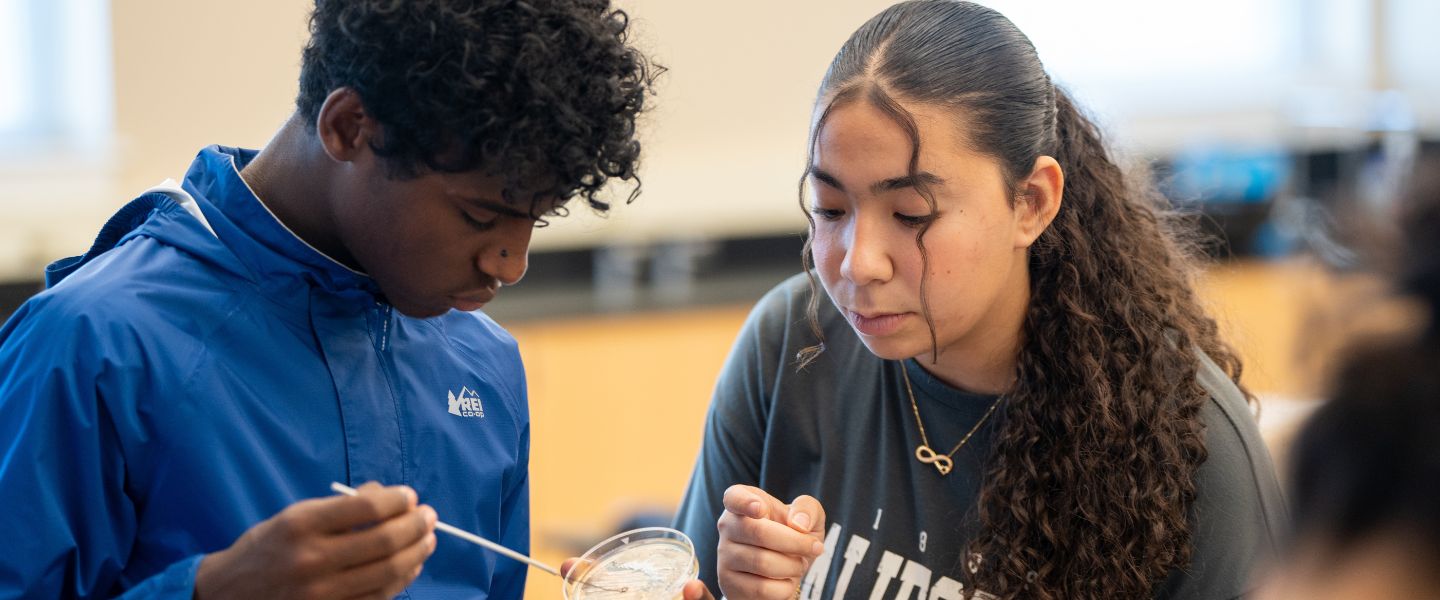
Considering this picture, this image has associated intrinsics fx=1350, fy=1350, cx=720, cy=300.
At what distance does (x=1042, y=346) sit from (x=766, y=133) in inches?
107

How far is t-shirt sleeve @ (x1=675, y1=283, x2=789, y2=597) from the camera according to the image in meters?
1.85

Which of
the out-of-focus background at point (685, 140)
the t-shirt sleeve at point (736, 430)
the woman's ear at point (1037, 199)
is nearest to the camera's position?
the woman's ear at point (1037, 199)

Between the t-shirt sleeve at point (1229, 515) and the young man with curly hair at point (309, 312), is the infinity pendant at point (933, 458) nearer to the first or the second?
the t-shirt sleeve at point (1229, 515)

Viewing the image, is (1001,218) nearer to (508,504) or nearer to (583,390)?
(508,504)

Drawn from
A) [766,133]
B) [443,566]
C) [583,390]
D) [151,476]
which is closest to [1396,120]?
[766,133]

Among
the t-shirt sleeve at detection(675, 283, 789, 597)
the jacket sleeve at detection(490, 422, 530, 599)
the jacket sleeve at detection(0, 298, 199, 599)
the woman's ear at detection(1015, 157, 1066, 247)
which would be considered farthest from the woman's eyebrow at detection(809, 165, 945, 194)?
the jacket sleeve at detection(0, 298, 199, 599)

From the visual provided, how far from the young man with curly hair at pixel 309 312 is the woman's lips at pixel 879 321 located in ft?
1.17

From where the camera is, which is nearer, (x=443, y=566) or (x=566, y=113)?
(x=566, y=113)

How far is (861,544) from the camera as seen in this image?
1.73 m

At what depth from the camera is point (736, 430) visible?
6.09 ft

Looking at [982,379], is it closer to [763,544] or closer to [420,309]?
[763,544]

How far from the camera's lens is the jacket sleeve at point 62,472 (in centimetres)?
113

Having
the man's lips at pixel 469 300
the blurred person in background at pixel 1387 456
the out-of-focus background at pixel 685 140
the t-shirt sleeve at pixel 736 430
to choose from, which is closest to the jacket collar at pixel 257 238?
the man's lips at pixel 469 300

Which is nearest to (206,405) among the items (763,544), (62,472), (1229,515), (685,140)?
(62,472)
